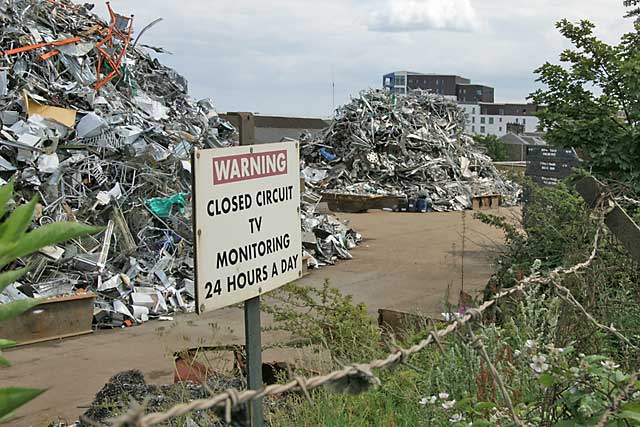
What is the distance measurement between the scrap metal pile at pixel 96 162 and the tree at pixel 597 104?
543cm

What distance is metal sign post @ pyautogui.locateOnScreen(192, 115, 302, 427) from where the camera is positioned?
2.97 meters

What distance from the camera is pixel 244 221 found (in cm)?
318

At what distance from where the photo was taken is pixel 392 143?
2670 centimetres

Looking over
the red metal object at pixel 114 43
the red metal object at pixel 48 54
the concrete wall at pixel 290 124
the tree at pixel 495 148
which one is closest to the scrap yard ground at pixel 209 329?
the red metal object at pixel 114 43

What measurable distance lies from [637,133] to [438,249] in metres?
7.44

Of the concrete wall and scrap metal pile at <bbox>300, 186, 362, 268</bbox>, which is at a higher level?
the concrete wall

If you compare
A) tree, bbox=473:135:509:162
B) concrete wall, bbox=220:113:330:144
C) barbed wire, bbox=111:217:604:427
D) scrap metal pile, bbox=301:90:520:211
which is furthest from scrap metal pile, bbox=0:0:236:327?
tree, bbox=473:135:509:162

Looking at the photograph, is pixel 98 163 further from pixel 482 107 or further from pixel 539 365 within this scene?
pixel 482 107

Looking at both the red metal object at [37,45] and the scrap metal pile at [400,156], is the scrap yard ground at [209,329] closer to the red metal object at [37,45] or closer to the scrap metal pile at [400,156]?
the red metal object at [37,45]

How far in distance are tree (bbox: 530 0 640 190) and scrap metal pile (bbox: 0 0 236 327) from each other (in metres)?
5.43

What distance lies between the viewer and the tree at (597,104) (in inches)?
335

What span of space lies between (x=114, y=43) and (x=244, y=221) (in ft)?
41.3

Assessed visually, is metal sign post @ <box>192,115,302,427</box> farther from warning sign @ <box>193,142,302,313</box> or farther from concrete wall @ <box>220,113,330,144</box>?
concrete wall @ <box>220,113,330,144</box>

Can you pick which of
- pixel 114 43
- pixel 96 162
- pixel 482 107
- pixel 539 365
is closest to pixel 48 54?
pixel 114 43
